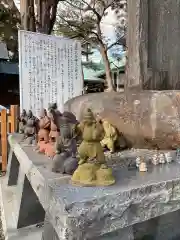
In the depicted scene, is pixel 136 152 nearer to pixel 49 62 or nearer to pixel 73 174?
pixel 73 174

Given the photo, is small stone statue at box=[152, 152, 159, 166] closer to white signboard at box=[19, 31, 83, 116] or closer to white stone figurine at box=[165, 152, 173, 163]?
white stone figurine at box=[165, 152, 173, 163]

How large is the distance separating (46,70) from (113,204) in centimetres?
326

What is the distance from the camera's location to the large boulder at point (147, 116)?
160 centimetres

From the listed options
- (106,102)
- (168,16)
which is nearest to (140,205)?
(106,102)

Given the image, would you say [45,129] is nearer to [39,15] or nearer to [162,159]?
[162,159]

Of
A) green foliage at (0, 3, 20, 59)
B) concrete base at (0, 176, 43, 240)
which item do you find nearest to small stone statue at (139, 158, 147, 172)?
concrete base at (0, 176, 43, 240)

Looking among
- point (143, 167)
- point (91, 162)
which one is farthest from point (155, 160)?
point (91, 162)

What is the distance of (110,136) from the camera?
1702 mm

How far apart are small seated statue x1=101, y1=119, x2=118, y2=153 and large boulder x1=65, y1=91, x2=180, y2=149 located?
0.25ft

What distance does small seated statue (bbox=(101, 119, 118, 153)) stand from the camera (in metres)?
1.67

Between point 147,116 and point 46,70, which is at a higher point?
point 46,70

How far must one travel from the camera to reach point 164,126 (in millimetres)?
1598

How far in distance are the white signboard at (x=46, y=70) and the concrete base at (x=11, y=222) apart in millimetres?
1456

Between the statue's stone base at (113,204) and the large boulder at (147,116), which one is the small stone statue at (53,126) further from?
the large boulder at (147,116)
